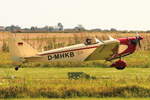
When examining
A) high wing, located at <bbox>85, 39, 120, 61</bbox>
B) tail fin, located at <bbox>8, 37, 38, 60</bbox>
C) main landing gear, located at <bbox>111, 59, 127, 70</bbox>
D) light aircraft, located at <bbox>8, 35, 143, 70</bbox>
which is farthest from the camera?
high wing, located at <bbox>85, 39, 120, 61</bbox>

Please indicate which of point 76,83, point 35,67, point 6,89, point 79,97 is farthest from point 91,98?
point 35,67

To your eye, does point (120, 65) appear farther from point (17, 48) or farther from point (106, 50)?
point (17, 48)

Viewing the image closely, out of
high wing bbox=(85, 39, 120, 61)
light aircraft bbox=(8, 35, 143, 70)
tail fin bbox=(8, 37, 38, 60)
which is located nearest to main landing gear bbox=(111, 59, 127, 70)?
light aircraft bbox=(8, 35, 143, 70)

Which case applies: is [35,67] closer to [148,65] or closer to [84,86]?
[148,65]

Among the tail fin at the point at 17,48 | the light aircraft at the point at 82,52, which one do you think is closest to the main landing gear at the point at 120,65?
the light aircraft at the point at 82,52

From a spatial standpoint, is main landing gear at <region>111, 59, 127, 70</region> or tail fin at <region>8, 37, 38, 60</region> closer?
tail fin at <region>8, 37, 38, 60</region>

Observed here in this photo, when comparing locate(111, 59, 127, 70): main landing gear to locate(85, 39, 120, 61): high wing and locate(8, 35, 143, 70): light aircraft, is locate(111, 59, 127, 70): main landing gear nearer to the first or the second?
locate(8, 35, 143, 70): light aircraft

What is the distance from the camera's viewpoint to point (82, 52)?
27359 millimetres

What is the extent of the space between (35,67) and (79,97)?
1261 cm

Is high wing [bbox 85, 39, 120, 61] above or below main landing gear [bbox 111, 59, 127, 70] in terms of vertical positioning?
above

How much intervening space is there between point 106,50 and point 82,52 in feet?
5.04

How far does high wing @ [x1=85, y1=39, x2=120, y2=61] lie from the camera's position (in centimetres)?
2711

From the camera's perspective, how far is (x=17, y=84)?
1864 cm

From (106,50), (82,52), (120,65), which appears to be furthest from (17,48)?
(120,65)
